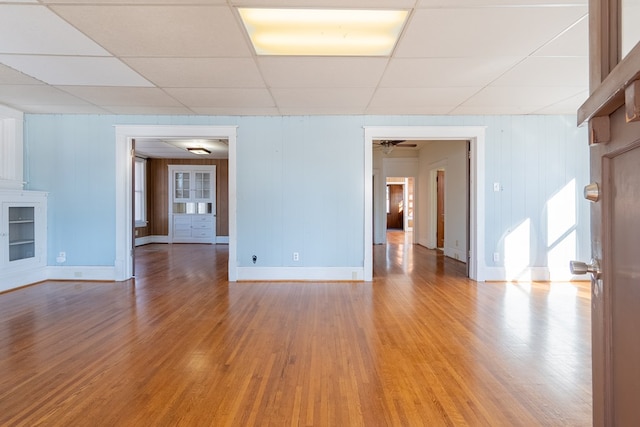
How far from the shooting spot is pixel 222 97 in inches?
158


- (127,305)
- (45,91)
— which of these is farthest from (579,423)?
(45,91)

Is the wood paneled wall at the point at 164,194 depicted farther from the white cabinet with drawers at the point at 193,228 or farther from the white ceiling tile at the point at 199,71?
the white ceiling tile at the point at 199,71

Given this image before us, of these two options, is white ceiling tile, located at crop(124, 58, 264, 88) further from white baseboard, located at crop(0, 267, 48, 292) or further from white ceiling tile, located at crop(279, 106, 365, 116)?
white baseboard, located at crop(0, 267, 48, 292)

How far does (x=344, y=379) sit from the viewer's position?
211cm

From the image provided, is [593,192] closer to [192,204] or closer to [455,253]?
[455,253]

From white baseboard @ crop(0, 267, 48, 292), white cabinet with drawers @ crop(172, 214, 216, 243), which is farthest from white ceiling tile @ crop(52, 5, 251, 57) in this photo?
white cabinet with drawers @ crop(172, 214, 216, 243)

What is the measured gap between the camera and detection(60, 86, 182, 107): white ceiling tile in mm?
3765

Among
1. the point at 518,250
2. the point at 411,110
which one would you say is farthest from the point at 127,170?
the point at 518,250

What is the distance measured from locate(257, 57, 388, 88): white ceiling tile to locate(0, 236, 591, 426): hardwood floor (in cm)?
241

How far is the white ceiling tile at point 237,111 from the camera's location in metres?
4.45

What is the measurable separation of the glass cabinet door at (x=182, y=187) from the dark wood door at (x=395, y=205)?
32.0 ft

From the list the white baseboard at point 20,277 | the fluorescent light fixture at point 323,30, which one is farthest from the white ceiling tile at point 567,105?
the white baseboard at point 20,277

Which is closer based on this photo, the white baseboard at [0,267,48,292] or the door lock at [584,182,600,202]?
the door lock at [584,182,600,202]

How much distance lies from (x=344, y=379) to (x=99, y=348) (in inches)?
76.2
